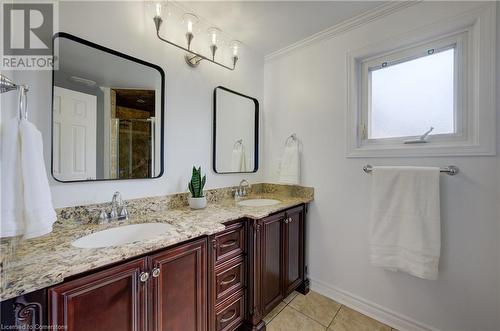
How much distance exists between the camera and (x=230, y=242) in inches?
51.4

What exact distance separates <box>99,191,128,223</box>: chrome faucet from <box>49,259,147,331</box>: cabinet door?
1.49ft

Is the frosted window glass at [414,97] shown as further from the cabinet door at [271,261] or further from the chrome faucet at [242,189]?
the chrome faucet at [242,189]

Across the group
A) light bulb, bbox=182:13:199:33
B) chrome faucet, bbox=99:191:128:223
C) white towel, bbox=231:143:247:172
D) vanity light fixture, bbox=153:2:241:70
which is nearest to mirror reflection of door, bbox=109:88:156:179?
chrome faucet, bbox=99:191:128:223

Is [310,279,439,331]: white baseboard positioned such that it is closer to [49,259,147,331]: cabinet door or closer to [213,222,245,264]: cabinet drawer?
[213,222,245,264]: cabinet drawer

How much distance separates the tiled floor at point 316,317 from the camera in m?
1.47

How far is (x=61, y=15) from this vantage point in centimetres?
108

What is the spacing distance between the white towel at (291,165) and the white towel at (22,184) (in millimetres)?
1592

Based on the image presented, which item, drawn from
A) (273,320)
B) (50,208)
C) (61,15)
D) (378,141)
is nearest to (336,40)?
(378,141)

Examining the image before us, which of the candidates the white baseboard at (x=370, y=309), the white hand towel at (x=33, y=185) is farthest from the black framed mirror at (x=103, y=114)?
the white baseboard at (x=370, y=309)

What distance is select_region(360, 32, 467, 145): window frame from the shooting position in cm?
129

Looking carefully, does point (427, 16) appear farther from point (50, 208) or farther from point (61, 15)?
point (50, 208)

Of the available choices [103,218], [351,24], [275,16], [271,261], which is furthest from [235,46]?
[271,261]

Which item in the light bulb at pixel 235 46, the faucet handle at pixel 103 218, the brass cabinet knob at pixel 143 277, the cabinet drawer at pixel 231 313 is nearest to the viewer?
the brass cabinet knob at pixel 143 277

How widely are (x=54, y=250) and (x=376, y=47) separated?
7.12ft
